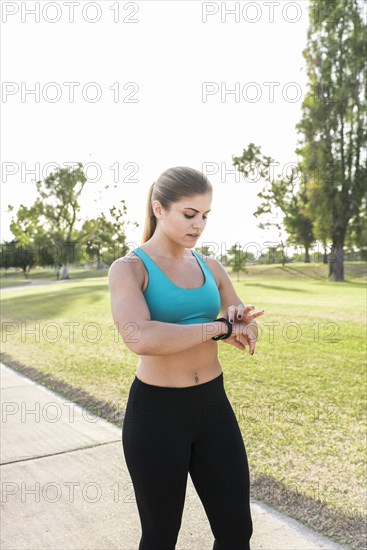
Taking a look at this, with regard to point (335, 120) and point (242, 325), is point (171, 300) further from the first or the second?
point (335, 120)

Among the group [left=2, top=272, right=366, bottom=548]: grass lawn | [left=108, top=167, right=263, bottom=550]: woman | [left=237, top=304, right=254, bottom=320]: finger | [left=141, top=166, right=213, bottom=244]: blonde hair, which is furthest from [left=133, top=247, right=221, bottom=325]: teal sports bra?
[left=2, top=272, right=366, bottom=548]: grass lawn

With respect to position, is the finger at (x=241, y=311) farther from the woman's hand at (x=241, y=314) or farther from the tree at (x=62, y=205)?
the tree at (x=62, y=205)

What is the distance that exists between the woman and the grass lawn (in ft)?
4.20

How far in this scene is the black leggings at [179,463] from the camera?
78.5 inches

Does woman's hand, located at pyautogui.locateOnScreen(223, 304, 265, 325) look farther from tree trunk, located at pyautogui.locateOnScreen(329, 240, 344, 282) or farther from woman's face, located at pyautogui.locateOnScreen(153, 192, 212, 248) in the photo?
tree trunk, located at pyautogui.locateOnScreen(329, 240, 344, 282)

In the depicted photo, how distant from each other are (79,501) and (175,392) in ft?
6.01

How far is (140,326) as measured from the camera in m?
1.89

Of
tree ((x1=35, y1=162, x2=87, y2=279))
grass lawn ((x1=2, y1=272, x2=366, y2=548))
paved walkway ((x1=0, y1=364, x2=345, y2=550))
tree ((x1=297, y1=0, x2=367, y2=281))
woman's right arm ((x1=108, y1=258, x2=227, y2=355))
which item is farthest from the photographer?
tree ((x1=35, y1=162, x2=87, y2=279))

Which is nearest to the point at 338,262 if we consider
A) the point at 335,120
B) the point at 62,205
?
the point at 335,120

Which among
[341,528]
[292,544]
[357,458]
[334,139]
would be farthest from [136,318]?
[334,139]

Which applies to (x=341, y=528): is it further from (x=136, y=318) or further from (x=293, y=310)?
(x=293, y=310)

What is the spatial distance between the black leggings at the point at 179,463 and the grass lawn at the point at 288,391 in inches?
48.4

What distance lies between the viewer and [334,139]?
35125 mm

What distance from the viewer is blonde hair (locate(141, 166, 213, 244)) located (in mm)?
1981
